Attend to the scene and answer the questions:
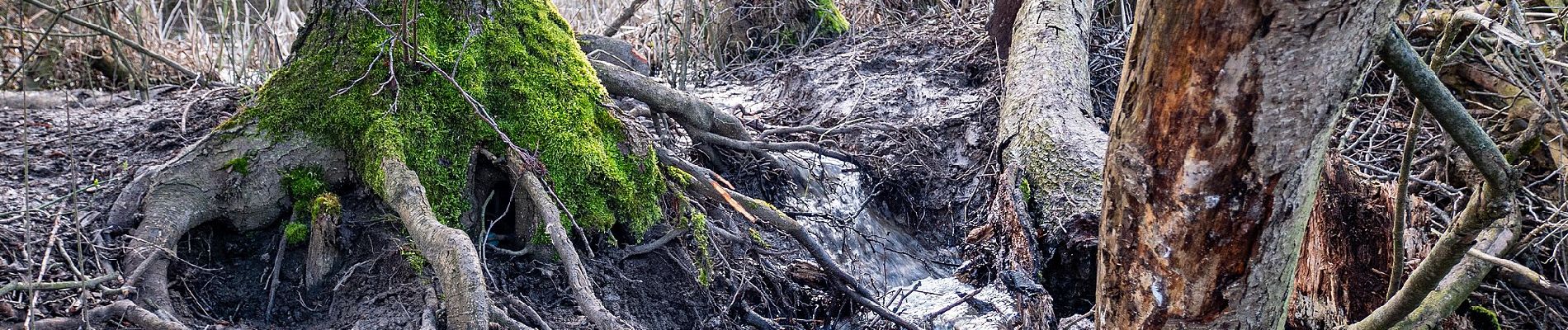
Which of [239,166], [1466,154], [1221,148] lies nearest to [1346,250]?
[1466,154]

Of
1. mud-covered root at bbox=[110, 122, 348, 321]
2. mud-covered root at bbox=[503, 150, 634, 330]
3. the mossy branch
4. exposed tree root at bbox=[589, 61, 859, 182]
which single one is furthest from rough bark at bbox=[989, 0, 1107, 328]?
mud-covered root at bbox=[110, 122, 348, 321]

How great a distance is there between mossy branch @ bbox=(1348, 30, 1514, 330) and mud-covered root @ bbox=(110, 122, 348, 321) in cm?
282

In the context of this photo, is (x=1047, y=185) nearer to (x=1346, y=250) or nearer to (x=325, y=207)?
(x=1346, y=250)

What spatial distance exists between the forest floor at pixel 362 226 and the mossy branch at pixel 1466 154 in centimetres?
182

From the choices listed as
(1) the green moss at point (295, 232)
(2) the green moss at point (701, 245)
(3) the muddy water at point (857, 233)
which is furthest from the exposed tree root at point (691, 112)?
(1) the green moss at point (295, 232)

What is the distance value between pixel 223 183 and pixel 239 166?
0.07 meters

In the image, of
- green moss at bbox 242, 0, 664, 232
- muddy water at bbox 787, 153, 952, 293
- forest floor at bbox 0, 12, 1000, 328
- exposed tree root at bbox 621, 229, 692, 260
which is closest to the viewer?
forest floor at bbox 0, 12, 1000, 328

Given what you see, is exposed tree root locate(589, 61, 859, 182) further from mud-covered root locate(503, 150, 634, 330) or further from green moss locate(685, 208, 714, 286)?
mud-covered root locate(503, 150, 634, 330)

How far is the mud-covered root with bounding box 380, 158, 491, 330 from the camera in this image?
232cm

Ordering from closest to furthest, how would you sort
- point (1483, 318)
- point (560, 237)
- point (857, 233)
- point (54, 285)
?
point (54, 285) → point (560, 237) → point (1483, 318) → point (857, 233)

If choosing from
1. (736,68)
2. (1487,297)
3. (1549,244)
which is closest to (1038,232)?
(1487,297)

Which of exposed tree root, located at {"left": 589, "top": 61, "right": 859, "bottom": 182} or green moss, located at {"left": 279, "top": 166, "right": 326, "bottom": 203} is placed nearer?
green moss, located at {"left": 279, "top": 166, "right": 326, "bottom": 203}

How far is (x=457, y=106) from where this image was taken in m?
2.99

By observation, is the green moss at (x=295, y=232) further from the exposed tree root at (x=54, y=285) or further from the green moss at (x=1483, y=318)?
the green moss at (x=1483, y=318)
